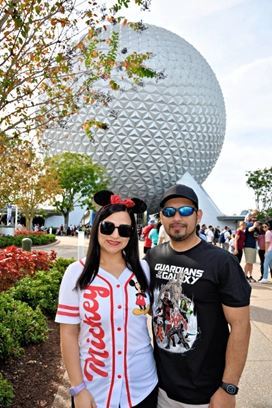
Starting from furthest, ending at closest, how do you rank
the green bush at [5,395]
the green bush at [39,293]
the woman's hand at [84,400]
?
the green bush at [39,293] → the green bush at [5,395] → the woman's hand at [84,400]

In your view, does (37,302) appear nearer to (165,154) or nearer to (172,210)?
(172,210)

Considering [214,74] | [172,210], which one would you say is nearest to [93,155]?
[214,74]

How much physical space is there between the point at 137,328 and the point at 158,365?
0.30 metres

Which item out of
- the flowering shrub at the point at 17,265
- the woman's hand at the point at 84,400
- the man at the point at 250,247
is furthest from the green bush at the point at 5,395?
the man at the point at 250,247

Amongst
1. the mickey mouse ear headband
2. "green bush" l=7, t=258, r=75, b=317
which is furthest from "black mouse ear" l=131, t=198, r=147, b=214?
"green bush" l=7, t=258, r=75, b=317

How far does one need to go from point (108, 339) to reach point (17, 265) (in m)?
5.68

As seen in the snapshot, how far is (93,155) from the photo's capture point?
36.2 metres

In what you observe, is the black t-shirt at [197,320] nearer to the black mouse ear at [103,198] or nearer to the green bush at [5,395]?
the black mouse ear at [103,198]

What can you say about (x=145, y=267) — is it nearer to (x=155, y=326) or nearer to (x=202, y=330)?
(x=155, y=326)

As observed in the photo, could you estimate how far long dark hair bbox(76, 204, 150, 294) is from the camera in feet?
7.60

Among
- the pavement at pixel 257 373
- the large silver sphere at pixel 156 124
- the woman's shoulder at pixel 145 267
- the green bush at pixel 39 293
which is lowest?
the pavement at pixel 257 373

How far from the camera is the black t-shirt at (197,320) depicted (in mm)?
2246

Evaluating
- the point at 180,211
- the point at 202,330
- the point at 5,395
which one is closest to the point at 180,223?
the point at 180,211

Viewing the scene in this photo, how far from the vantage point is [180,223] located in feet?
8.12
